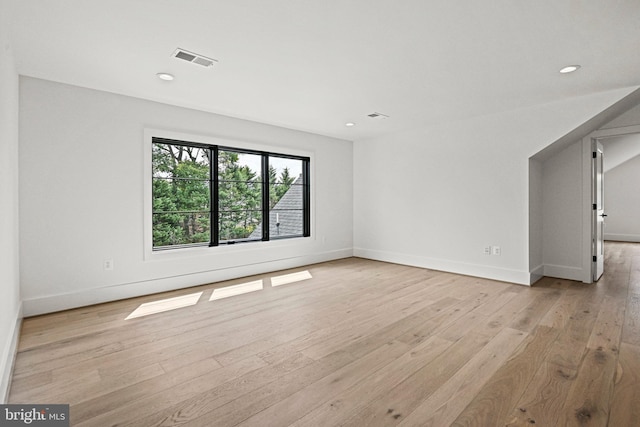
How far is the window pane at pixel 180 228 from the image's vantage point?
427 cm

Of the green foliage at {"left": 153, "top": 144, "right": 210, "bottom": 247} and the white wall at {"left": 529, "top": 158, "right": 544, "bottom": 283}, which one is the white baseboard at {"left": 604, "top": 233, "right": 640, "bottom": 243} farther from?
→ the green foliage at {"left": 153, "top": 144, "right": 210, "bottom": 247}

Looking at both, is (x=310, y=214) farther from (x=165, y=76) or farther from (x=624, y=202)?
(x=624, y=202)

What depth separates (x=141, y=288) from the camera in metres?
4.03

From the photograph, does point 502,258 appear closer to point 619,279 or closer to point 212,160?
point 619,279

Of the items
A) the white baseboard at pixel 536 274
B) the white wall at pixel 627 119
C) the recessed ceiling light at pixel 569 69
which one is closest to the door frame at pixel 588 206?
the white wall at pixel 627 119

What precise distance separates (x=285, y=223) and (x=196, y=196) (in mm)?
1685

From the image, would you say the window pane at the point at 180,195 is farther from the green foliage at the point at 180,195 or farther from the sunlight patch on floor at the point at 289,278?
the sunlight patch on floor at the point at 289,278

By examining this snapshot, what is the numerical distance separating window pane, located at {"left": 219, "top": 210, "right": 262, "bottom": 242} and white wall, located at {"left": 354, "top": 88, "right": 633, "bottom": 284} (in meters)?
2.33

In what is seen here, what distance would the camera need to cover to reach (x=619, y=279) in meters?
4.81

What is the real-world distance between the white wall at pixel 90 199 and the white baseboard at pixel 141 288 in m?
0.01

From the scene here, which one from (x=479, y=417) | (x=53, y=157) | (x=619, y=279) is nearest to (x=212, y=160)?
(x=53, y=157)

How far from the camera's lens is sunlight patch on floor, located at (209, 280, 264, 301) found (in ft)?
13.3

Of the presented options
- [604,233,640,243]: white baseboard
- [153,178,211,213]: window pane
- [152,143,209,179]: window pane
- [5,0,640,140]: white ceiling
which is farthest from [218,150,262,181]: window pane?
[604,233,640,243]: white baseboard

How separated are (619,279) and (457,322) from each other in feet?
11.7
